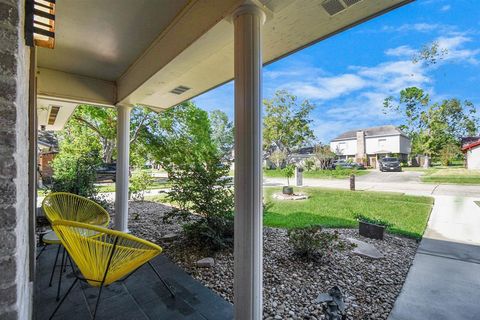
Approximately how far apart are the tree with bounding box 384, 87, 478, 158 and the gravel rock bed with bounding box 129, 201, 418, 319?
1.98 metres

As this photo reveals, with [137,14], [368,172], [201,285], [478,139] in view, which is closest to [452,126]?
[478,139]

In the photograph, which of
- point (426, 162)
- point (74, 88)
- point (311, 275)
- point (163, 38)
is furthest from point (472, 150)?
point (74, 88)

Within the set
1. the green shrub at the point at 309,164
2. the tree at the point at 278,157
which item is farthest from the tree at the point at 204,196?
the green shrub at the point at 309,164

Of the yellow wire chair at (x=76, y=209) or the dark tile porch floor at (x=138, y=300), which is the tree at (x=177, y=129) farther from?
the dark tile porch floor at (x=138, y=300)

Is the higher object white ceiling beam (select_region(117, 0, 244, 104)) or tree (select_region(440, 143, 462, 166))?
white ceiling beam (select_region(117, 0, 244, 104))

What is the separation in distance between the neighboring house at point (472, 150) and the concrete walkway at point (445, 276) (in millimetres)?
1140

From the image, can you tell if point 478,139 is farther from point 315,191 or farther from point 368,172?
point 315,191

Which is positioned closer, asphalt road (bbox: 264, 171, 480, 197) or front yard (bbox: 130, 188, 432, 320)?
front yard (bbox: 130, 188, 432, 320)

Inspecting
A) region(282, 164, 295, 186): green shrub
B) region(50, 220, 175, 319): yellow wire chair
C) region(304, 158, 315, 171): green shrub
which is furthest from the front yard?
region(304, 158, 315, 171): green shrub

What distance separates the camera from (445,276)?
101 inches

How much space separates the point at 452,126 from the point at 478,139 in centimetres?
49

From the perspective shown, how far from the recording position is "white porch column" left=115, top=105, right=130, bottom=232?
12.6ft

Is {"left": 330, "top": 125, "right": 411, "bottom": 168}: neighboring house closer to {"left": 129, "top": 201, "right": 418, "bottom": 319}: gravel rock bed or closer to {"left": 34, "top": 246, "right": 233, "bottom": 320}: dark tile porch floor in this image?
{"left": 129, "top": 201, "right": 418, "bottom": 319}: gravel rock bed

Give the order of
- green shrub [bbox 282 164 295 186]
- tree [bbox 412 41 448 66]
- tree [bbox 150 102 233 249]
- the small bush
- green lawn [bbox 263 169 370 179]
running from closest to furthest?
the small bush, tree [bbox 150 102 233 249], tree [bbox 412 41 448 66], green lawn [bbox 263 169 370 179], green shrub [bbox 282 164 295 186]
